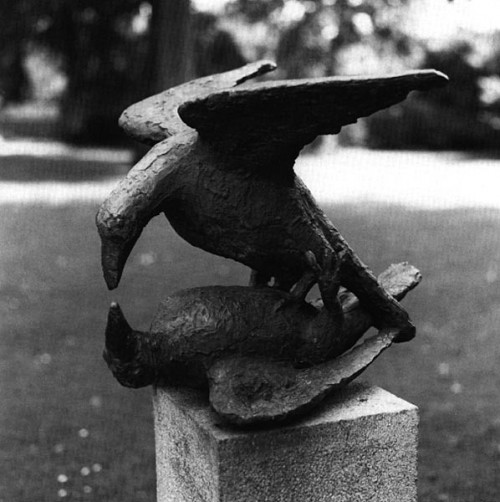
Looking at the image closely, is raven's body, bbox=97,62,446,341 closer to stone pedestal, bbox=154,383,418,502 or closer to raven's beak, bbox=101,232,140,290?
raven's beak, bbox=101,232,140,290

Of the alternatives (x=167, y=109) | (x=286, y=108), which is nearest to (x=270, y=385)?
(x=286, y=108)

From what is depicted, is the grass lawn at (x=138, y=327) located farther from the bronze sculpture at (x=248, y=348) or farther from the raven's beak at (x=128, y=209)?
the raven's beak at (x=128, y=209)

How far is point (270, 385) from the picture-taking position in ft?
9.36

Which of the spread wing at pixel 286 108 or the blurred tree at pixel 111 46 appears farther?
the blurred tree at pixel 111 46

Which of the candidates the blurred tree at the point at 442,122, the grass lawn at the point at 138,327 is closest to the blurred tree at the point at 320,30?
the grass lawn at the point at 138,327

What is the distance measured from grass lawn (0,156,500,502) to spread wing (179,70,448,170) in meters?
2.74

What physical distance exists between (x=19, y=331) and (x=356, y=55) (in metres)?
7.97

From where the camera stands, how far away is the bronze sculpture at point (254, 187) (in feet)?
8.42

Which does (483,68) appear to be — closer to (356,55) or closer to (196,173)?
(356,55)

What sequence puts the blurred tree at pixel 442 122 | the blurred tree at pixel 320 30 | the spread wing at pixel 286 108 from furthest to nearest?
the blurred tree at pixel 442 122 → the blurred tree at pixel 320 30 → the spread wing at pixel 286 108

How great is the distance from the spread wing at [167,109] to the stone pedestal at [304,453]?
3.16 ft

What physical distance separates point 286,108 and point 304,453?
46.3 inches

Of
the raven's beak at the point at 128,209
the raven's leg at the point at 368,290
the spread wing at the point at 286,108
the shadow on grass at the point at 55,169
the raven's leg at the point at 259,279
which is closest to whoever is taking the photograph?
the spread wing at the point at 286,108

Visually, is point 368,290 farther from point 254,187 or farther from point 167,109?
point 167,109
